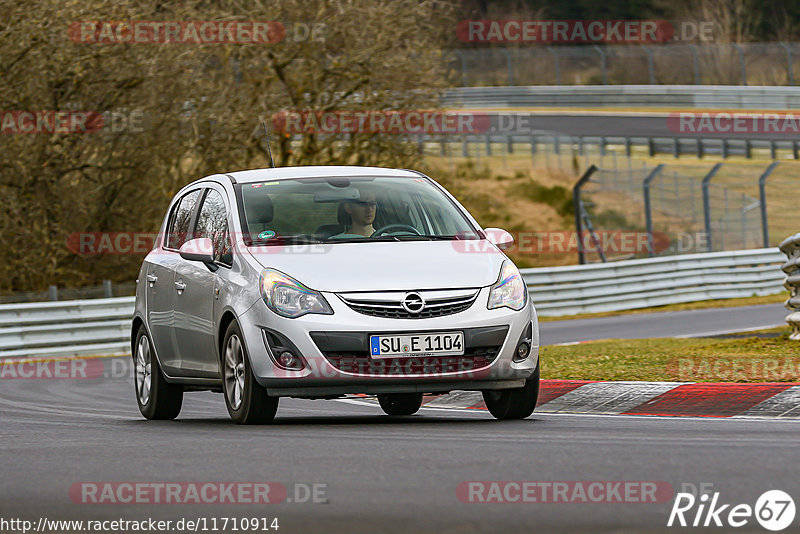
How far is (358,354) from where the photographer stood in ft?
30.0

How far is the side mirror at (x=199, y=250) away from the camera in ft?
32.9

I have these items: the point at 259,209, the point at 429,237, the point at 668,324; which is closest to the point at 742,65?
the point at 668,324

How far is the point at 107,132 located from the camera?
90.3ft

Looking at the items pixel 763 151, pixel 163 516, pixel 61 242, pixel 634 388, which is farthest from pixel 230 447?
pixel 763 151

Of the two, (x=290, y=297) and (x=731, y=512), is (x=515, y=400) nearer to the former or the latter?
(x=290, y=297)

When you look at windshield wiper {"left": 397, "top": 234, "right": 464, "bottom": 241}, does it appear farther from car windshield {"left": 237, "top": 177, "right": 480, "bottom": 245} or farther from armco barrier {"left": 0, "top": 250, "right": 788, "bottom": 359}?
armco barrier {"left": 0, "top": 250, "right": 788, "bottom": 359}

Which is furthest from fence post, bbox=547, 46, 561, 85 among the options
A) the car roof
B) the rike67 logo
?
the rike67 logo

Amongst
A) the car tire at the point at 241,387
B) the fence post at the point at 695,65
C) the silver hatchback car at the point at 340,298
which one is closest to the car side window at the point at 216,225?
the silver hatchback car at the point at 340,298

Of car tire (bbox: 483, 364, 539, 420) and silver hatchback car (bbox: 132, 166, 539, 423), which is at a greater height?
silver hatchback car (bbox: 132, 166, 539, 423)

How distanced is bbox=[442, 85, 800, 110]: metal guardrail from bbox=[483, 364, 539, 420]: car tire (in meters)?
39.9

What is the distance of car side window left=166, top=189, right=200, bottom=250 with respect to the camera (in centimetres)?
1120

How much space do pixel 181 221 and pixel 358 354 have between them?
2.78 meters

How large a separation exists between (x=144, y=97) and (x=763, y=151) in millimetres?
24095

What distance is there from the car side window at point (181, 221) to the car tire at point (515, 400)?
2614mm
